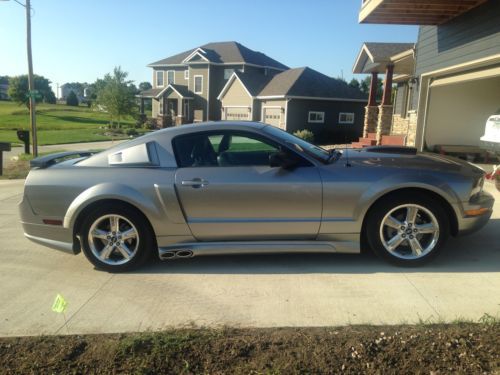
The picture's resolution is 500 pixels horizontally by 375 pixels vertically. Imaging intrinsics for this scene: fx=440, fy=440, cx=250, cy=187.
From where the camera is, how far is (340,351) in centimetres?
288

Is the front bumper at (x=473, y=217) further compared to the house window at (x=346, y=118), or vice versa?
the house window at (x=346, y=118)

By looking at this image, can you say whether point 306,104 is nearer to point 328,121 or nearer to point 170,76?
point 328,121

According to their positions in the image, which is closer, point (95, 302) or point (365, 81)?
point (95, 302)

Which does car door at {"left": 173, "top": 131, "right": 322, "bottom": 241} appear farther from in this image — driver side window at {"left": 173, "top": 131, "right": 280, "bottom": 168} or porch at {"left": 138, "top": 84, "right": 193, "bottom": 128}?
porch at {"left": 138, "top": 84, "right": 193, "bottom": 128}

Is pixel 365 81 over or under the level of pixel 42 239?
over

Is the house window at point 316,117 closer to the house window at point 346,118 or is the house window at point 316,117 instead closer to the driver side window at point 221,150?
the house window at point 346,118

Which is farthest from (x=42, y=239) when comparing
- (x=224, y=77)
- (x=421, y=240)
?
(x=224, y=77)

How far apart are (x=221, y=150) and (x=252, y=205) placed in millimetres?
855

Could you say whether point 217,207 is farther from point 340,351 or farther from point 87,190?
point 340,351

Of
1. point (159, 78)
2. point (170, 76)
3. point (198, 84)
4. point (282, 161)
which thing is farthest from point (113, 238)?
point (159, 78)

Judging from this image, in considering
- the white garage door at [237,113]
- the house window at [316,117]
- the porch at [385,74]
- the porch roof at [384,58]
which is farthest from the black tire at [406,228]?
the white garage door at [237,113]

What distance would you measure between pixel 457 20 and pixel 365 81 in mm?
68427

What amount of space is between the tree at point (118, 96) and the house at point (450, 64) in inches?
1294

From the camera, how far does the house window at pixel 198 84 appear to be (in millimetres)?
43000
